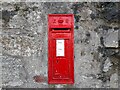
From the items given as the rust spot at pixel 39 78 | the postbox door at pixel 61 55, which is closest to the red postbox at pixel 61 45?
the postbox door at pixel 61 55

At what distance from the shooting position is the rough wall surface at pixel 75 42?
11.7ft

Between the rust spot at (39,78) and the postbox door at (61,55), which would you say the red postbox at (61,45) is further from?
the rust spot at (39,78)

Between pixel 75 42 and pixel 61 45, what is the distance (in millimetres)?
213

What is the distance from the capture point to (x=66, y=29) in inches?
138

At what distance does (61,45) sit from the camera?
11.4 ft

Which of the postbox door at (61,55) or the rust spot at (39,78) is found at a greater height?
the postbox door at (61,55)

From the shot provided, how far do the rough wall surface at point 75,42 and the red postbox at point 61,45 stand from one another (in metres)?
0.09

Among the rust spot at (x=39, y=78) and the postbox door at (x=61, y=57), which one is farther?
the rust spot at (x=39, y=78)

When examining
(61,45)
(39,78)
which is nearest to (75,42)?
(61,45)

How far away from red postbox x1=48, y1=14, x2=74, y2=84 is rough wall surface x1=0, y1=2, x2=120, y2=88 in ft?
0.31

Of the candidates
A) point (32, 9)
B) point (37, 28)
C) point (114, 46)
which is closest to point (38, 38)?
point (37, 28)

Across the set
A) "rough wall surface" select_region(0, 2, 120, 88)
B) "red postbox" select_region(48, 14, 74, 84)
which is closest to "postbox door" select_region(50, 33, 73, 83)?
"red postbox" select_region(48, 14, 74, 84)

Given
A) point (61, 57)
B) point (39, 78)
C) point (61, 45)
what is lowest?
point (39, 78)

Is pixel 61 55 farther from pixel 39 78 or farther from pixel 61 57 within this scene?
pixel 39 78
